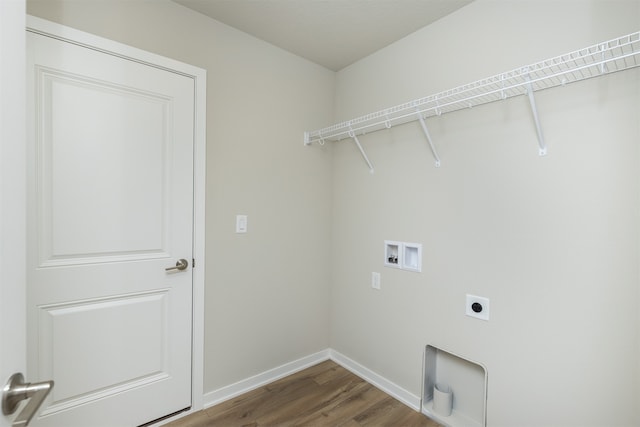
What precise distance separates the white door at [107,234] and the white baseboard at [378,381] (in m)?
1.18

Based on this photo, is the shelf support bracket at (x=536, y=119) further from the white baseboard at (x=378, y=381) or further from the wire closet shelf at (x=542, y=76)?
the white baseboard at (x=378, y=381)

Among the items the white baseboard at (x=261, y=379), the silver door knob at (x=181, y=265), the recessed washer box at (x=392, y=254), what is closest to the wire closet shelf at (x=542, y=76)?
the recessed washer box at (x=392, y=254)

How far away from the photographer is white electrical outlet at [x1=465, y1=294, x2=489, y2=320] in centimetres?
169

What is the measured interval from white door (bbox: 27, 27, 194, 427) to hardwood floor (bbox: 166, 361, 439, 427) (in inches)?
A: 11.3

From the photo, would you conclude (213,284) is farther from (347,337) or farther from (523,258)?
(523,258)

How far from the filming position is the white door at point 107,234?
1.46 metres

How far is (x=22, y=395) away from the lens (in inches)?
23.9

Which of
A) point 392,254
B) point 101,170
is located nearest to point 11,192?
point 101,170

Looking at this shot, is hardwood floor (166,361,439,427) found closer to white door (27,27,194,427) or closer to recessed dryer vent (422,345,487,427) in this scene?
recessed dryer vent (422,345,487,427)

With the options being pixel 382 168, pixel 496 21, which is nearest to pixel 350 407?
pixel 382 168

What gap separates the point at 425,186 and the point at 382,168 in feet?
1.23

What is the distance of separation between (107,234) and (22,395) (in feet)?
3.80

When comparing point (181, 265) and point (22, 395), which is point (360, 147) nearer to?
point (181, 265)

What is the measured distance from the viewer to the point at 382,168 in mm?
2229
